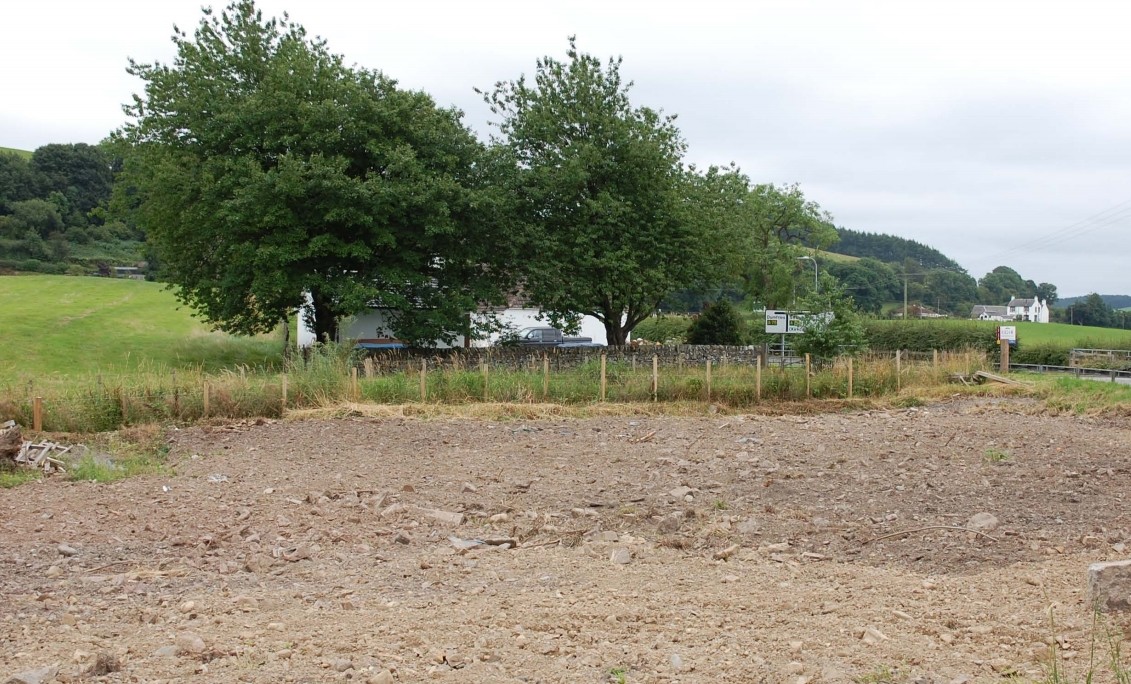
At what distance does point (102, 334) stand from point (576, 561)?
120 ft

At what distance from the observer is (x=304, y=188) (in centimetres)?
2284

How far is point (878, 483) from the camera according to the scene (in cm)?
973

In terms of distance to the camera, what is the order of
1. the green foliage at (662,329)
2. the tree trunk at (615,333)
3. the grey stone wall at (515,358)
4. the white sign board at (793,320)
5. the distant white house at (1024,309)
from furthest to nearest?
the distant white house at (1024,309)
the green foliage at (662,329)
the tree trunk at (615,333)
the white sign board at (793,320)
the grey stone wall at (515,358)

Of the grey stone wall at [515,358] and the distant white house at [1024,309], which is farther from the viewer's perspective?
the distant white house at [1024,309]

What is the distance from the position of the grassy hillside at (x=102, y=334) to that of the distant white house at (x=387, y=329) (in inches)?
105

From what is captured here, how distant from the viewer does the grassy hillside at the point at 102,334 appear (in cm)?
3244

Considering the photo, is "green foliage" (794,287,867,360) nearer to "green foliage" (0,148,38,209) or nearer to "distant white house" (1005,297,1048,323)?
"green foliage" (0,148,38,209)

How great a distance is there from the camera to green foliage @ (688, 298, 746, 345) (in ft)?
117

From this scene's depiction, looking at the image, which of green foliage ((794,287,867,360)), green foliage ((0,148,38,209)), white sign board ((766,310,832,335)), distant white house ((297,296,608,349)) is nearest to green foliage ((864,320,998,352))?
distant white house ((297,296,608,349))

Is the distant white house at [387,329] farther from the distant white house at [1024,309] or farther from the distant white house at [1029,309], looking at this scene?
the distant white house at [1029,309]

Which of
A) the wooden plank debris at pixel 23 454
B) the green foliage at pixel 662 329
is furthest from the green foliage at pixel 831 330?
the green foliage at pixel 662 329

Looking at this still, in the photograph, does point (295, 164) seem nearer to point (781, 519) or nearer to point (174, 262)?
point (174, 262)

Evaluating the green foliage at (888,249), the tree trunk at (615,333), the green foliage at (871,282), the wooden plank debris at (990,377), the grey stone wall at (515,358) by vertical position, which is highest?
the green foliage at (888,249)

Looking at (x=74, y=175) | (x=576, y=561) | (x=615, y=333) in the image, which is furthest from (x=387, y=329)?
(x=74, y=175)
